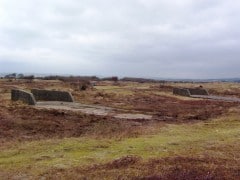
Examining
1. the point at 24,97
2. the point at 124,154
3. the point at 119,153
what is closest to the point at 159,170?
the point at 124,154

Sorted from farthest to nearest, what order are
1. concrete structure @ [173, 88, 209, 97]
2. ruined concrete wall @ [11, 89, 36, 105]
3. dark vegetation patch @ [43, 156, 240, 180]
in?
1. concrete structure @ [173, 88, 209, 97]
2. ruined concrete wall @ [11, 89, 36, 105]
3. dark vegetation patch @ [43, 156, 240, 180]

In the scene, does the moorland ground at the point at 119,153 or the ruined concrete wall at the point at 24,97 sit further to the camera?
the ruined concrete wall at the point at 24,97

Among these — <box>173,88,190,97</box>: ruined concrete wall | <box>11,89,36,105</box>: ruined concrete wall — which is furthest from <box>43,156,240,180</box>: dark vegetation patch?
<box>173,88,190,97</box>: ruined concrete wall

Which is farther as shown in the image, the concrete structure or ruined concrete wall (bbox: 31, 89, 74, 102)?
the concrete structure

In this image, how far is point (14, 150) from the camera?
14.8 meters

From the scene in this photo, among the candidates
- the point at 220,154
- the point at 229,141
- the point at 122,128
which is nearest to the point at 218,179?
the point at 220,154

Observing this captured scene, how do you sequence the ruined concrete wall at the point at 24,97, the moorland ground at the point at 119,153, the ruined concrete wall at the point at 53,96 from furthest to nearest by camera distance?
1. the ruined concrete wall at the point at 53,96
2. the ruined concrete wall at the point at 24,97
3. the moorland ground at the point at 119,153

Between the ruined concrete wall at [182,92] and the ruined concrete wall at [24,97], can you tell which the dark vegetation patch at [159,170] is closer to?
the ruined concrete wall at [24,97]

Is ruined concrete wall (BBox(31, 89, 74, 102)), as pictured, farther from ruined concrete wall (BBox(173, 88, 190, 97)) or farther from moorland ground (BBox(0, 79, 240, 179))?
ruined concrete wall (BBox(173, 88, 190, 97))

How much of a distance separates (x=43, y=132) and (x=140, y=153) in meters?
8.08

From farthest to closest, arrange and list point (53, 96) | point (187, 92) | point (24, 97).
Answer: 1. point (187, 92)
2. point (53, 96)
3. point (24, 97)

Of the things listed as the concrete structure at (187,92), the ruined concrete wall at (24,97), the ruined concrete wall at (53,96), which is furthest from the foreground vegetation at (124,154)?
the concrete structure at (187,92)

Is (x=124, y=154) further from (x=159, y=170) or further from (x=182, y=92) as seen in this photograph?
(x=182, y=92)

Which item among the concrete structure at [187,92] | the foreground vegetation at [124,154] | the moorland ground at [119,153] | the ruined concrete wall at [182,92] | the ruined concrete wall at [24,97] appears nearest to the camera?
the moorland ground at [119,153]
